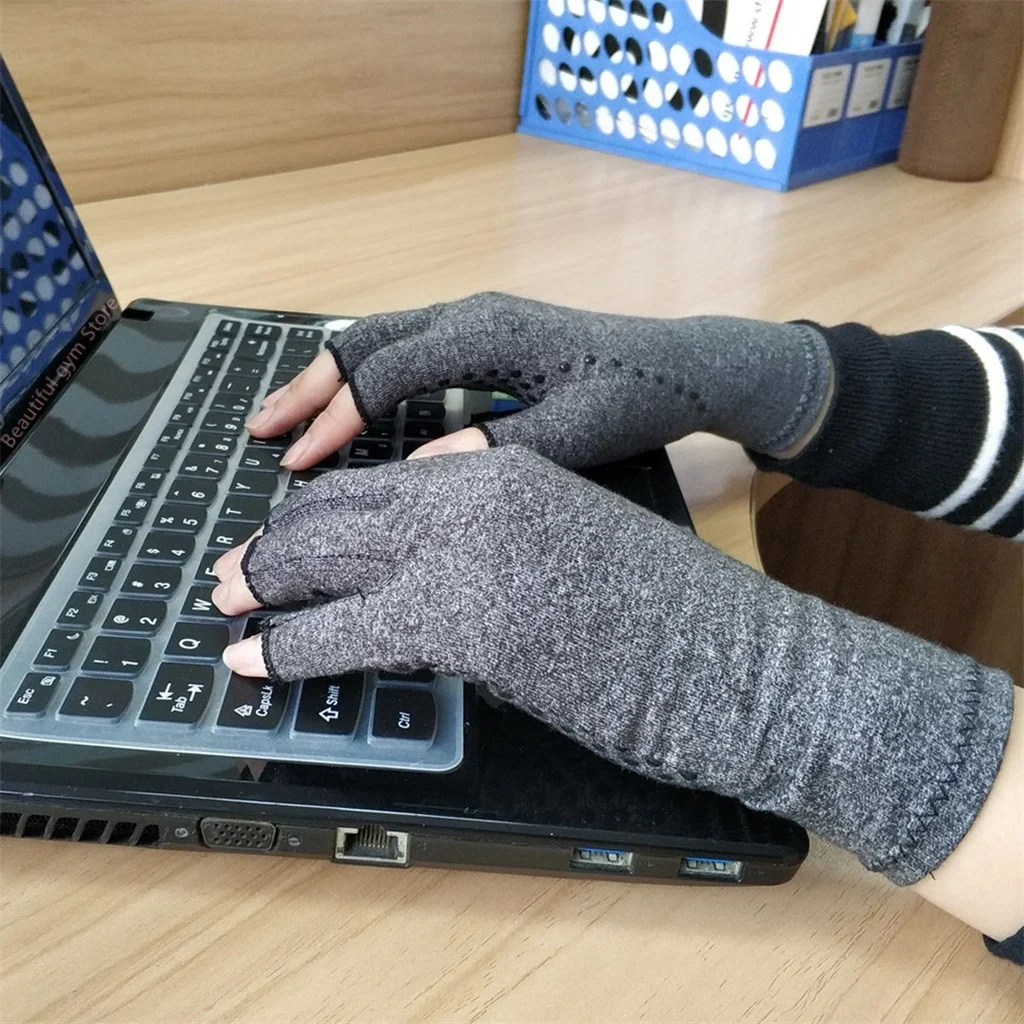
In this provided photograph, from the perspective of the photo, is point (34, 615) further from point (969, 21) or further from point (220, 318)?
point (969, 21)

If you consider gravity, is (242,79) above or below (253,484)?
above

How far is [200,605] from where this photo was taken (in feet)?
1.18

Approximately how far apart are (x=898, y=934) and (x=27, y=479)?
42 cm

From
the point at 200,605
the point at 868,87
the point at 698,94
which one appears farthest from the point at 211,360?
the point at 868,87

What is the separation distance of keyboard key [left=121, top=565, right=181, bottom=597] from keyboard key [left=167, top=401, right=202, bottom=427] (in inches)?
5.2

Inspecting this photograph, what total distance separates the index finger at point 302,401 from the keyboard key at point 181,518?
77 mm

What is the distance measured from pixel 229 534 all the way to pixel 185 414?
0.39 feet

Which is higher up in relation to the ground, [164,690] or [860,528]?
[164,690]

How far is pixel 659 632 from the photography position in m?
0.31

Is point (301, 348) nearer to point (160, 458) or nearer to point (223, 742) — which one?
point (160, 458)

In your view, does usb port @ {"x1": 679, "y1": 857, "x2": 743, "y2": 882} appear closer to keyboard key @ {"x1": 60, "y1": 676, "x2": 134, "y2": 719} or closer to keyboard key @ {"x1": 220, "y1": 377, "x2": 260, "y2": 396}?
keyboard key @ {"x1": 60, "y1": 676, "x2": 134, "y2": 719}

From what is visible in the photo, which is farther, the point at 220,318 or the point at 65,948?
the point at 220,318

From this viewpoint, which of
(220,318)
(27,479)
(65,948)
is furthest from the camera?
(220,318)

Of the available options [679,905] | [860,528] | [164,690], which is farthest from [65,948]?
[860,528]
